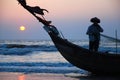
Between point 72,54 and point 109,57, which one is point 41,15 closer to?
point 72,54

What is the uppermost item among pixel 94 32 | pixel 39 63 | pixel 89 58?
pixel 94 32

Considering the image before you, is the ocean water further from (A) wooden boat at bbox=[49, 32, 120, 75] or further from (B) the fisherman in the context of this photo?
(A) wooden boat at bbox=[49, 32, 120, 75]

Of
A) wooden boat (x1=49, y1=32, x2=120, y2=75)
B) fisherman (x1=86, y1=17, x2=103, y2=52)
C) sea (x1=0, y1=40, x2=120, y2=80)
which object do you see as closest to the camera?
wooden boat (x1=49, y1=32, x2=120, y2=75)

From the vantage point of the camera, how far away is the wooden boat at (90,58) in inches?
438

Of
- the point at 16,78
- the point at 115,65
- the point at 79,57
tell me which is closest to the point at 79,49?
the point at 79,57

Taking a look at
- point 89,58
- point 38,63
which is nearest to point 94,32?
point 89,58

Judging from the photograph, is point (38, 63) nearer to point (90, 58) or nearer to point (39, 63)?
point (39, 63)

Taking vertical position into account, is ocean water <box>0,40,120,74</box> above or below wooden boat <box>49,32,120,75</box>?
below

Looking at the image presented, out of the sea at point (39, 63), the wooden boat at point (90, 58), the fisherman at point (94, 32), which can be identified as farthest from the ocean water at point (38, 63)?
the wooden boat at point (90, 58)

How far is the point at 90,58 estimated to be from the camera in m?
11.4

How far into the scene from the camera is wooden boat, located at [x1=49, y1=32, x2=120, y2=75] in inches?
438

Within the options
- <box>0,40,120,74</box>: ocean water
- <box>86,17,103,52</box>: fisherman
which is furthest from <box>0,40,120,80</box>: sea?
<box>86,17,103,52</box>: fisherman

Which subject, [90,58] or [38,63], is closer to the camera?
[90,58]

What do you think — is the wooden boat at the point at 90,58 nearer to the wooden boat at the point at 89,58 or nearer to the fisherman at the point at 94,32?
the wooden boat at the point at 89,58
